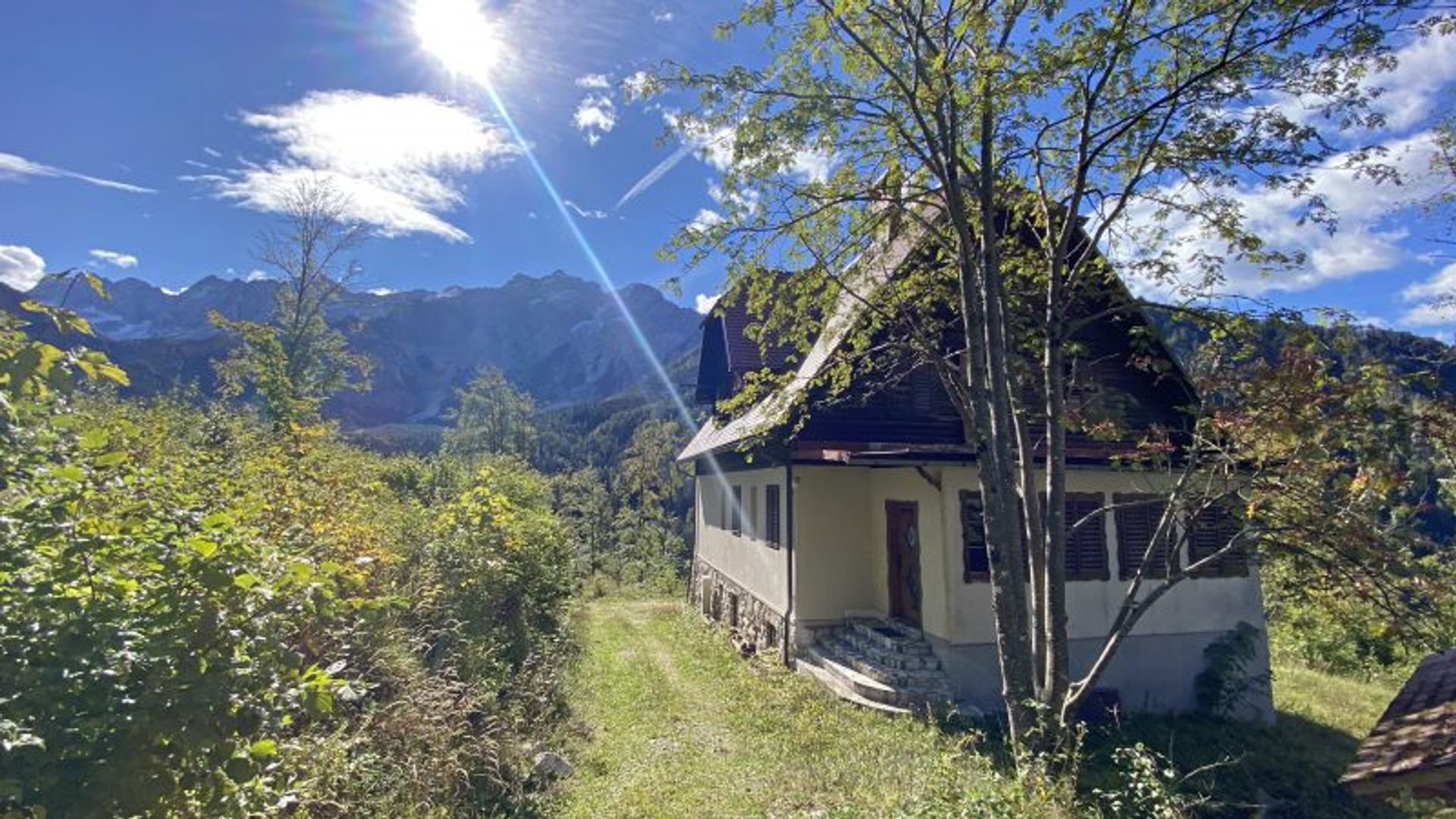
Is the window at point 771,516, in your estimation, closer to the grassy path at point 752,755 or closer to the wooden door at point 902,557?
the wooden door at point 902,557

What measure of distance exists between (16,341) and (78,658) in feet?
3.57

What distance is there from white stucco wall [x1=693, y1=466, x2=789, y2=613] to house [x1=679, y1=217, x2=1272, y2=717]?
0.11m

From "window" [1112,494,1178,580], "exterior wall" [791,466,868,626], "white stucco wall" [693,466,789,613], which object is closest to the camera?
"window" [1112,494,1178,580]

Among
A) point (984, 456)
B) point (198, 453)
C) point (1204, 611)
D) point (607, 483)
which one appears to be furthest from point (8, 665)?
point (607, 483)

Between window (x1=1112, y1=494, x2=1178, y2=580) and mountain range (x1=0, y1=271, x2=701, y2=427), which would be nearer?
window (x1=1112, y1=494, x2=1178, y2=580)

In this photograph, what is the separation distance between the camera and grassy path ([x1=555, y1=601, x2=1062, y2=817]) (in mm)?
5844

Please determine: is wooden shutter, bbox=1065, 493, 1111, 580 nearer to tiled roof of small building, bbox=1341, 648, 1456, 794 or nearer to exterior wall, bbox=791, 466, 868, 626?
exterior wall, bbox=791, 466, 868, 626

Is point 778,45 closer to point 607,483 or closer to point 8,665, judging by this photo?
point 8,665

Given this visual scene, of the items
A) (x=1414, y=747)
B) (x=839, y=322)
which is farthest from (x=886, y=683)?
(x=1414, y=747)

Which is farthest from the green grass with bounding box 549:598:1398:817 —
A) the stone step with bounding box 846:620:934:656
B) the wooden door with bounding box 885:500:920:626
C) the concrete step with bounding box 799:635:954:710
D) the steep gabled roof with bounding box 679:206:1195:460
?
the steep gabled roof with bounding box 679:206:1195:460

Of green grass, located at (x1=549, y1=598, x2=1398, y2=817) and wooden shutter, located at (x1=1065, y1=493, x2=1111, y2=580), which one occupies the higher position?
wooden shutter, located at (x1=1065, y1=493, x2=1111, y2=580)

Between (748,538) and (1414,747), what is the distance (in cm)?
1121

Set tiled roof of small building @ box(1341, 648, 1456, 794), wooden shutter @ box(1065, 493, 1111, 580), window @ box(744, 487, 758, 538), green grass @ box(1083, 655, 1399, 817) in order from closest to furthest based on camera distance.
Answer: tiled roof of small building @ box(1341, 648, 1456, 794) → green grass @ box(1083, 655, 1399, 817) → wooden shutter @ box(1065, 493, 1111, 580) → window @ box(744, 487, 758, 538)

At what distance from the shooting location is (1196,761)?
877 centimetres
